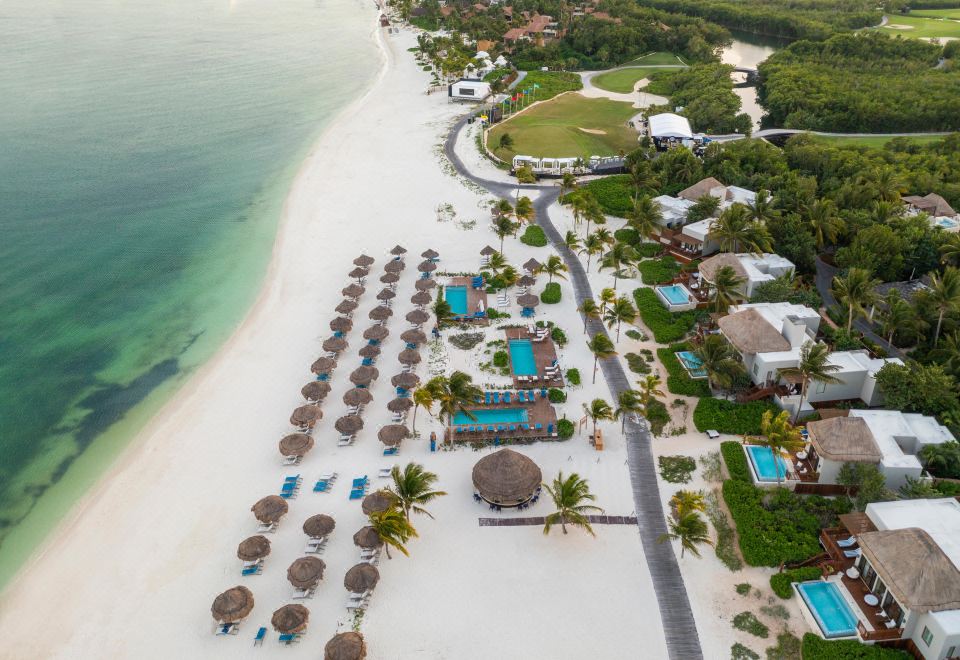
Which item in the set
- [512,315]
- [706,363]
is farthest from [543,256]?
[706,363]

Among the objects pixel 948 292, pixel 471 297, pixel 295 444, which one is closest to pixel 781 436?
pixel 948 292

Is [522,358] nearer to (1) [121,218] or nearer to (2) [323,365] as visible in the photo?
(2) [323,365]

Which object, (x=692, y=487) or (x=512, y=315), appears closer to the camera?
(x=692, y=487)

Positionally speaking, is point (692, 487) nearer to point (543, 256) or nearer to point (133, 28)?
point (543, 256)

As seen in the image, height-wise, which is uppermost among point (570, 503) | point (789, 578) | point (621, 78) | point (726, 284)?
point (621, 78)

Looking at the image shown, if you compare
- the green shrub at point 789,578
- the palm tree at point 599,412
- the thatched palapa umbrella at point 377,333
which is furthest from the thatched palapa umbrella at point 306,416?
the green shrub at point 789,578

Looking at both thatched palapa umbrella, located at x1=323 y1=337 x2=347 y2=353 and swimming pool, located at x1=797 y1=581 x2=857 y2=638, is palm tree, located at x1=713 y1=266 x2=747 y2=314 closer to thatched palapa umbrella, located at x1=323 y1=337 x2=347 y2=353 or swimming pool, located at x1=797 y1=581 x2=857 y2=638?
swimming pool, located at x1=797 y1=581 x2=857 y2=638

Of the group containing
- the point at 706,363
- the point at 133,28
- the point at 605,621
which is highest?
the point at 133,28
